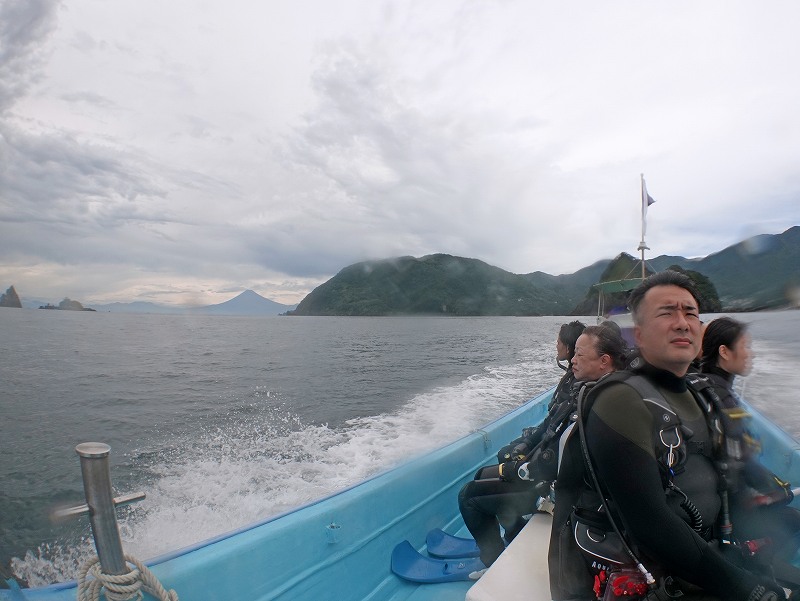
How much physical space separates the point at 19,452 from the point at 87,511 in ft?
25.7

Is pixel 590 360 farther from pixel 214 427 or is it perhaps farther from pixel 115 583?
pixel 214 427

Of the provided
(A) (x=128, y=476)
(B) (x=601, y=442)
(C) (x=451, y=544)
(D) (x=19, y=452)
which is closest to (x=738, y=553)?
(B) (x=601, y=442)

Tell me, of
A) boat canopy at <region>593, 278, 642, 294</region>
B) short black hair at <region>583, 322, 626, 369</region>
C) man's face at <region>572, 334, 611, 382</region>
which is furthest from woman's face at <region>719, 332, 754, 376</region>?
boat canopy at <region>593, 278, 642, 294</region>

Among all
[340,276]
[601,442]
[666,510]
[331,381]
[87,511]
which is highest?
[340,276]

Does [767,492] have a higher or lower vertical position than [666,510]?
lower

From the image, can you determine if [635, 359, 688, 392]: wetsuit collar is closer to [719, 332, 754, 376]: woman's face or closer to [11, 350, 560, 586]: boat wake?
[719, 332, 754, 376]: woman's face

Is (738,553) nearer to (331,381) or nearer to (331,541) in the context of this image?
(331,541)

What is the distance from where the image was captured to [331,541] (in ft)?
8.43

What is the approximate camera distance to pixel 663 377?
1.65m

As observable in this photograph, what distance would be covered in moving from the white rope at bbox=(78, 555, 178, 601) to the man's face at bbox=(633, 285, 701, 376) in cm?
189

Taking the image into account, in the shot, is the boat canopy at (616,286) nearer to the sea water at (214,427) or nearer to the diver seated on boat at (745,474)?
the sea water at (214,427)

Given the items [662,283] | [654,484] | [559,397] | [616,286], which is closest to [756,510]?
[654,484]

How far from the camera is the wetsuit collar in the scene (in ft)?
5.41

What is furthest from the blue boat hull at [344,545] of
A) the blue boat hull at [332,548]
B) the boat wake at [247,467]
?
the boat wake at [247,467]
